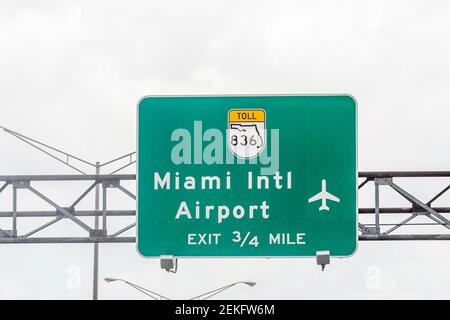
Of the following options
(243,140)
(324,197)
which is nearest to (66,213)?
(243,140)

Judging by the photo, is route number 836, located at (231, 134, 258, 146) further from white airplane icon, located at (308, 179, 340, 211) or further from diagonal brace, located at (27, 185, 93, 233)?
diagonal brace, located at (27, 185, 93, 233)

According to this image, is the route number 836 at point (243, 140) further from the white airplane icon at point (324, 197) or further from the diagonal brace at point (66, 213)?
the diagonal brace at point (66, 213)

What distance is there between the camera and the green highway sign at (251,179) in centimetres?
1739

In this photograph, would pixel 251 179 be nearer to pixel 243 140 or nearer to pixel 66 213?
pixel 243 140

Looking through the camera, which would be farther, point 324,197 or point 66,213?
point 66,213

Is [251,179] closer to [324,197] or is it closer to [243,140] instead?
[243,140]

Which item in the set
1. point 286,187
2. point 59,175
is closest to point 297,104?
point 286,187

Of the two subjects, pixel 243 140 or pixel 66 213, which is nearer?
pixel 243 140

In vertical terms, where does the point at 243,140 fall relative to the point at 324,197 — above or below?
above

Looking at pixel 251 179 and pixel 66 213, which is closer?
pixel 251 179

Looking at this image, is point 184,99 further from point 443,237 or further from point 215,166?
point 443,237

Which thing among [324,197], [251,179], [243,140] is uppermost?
[243,140]

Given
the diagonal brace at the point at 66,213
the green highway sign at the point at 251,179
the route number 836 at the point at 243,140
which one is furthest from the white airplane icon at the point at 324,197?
the diagonal brace at the point at 66,213

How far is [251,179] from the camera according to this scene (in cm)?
1745
